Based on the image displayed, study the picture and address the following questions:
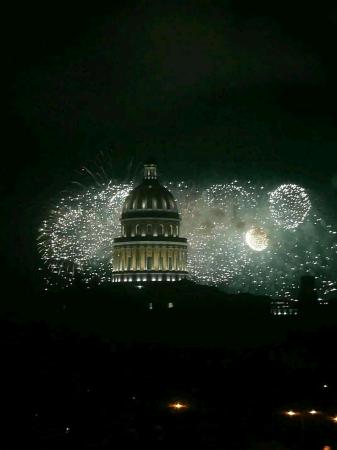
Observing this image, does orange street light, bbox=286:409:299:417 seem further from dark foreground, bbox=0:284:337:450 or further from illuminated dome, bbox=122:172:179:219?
illuminated dome, bbox=122:172:179:219

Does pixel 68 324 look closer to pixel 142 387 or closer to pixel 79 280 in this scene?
pixel 79 280

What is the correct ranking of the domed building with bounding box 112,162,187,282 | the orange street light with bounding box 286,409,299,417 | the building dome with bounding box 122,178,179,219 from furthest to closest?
the domed building with bounding box 112,162,187,282, the building dome with bounding box 122,178,179,219, the orange street light with bounding box 286,409,299,417

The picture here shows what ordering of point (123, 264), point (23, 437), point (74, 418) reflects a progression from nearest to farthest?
point (23, 437) → point (74, 418) → point (123, 264)

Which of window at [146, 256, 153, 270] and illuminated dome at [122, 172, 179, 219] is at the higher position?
illuminated dome at [122, 172, 179, 219]

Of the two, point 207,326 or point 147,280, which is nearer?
point 207,326

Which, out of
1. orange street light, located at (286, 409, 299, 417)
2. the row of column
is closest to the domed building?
the row of column

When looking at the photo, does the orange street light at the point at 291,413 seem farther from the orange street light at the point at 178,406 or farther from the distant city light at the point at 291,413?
the orange street light at the point at 178,406

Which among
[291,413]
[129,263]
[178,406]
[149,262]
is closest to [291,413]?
[291,413]

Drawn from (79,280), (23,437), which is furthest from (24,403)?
(79,280)
